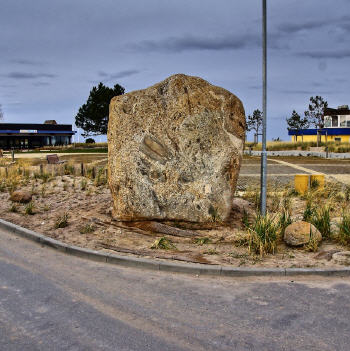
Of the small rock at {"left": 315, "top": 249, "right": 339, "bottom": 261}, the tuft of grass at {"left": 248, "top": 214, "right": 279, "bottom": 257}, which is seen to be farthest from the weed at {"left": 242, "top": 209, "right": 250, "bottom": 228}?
the small rock at {"left": 315, "top": 249, "right": 339, "bottom": 261}

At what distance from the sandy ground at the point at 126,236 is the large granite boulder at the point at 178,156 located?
0.51 m

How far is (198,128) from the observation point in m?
8.04

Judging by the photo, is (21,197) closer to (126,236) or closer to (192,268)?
(126,236)

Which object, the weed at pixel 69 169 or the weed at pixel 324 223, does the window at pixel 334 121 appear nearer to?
the weed at pixel 69 169

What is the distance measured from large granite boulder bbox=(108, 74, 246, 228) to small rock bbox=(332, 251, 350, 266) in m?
2.31

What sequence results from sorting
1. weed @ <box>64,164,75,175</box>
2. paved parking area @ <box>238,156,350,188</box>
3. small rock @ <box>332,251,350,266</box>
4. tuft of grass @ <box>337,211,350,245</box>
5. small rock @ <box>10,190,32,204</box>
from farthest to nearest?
paved parking area @ <box>238,156,350,188</box> < weed @ <box>64,164,75,175</box> < small rock @ <box>10,190,32,204</box> < tuft of grass @ <box>337,211,350,245</box> < small rock @ <box>332,251,350,266</box>

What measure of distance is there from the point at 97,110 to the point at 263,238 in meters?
51.0

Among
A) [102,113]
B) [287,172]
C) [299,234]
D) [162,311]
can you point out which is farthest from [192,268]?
[102,113]

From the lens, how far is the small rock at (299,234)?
276 inches

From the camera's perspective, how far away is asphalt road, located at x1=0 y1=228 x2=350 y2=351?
3930mm

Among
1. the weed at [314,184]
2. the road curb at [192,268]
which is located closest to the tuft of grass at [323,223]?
the road curb at [192,268]

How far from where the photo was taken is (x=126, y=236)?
781cm

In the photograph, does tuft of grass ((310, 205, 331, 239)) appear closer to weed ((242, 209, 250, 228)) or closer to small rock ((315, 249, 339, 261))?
small rock ((315, 249, 339, 261))

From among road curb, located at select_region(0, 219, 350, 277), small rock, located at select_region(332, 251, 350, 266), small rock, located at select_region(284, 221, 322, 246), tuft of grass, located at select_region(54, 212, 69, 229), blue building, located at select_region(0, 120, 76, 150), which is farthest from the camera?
blue building, located at select_region(0, 120, 76, 150)
